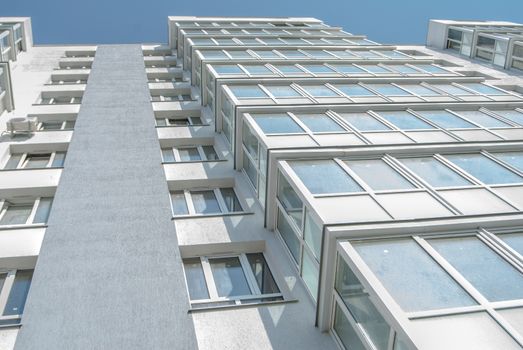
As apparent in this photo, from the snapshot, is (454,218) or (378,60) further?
(378,60)

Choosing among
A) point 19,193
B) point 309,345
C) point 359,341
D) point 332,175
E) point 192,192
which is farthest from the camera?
point 192,192

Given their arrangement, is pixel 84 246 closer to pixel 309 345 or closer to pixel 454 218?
pixel 309 345

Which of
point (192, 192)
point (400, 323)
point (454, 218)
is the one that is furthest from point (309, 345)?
point (192, 192)

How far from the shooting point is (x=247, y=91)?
58.7 ft

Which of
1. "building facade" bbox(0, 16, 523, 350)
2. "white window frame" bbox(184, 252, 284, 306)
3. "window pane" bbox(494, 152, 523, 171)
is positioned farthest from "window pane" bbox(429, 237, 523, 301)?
"window pane" bbox(494, 152, 523, 171)

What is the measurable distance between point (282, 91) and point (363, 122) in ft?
12.9

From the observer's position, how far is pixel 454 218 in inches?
365

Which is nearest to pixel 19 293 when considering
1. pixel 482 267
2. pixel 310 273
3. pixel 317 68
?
pixel 310 273

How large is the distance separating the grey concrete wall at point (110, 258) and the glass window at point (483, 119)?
1015cm

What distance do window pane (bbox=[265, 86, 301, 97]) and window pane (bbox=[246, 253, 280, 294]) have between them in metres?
7.02

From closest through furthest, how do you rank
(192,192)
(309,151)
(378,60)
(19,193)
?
(309,151)
(19,193)
(192,192)
(378,60)

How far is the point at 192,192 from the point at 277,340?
25.1 ft

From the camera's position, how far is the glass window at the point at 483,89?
2014 cm

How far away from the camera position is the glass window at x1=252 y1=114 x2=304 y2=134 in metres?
14.2
